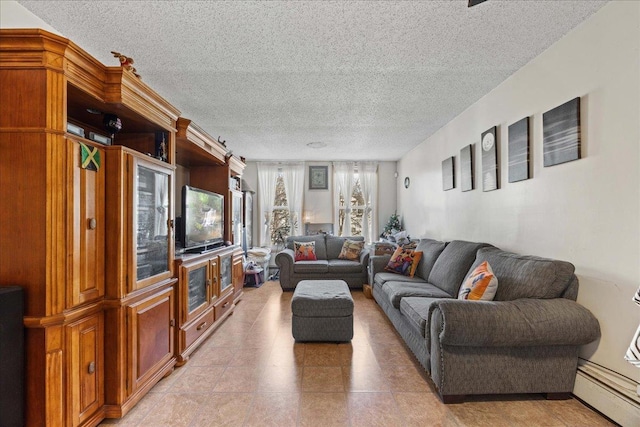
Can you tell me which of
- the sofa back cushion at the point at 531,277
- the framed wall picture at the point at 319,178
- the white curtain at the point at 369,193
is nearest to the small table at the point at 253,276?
the framed wall picture at the point at 319,178

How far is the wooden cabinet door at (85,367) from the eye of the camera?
5.14 ft

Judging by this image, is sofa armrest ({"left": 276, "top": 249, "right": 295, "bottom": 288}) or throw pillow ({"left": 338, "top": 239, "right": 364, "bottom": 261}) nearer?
sofa armrest ({"left": 276, "top": 249, "right": 295, "bottom": 288})

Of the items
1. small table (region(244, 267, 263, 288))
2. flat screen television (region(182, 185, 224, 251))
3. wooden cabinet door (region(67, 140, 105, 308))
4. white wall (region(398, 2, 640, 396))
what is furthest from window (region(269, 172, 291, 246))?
wooden cabinet door (region(67, 140, 105, 308))

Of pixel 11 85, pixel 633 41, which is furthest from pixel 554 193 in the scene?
pixel 11 85

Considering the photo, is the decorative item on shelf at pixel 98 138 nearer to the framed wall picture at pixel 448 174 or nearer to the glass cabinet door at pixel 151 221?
the glass cabinet door at pixel 151 221

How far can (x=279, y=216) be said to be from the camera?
687 cm

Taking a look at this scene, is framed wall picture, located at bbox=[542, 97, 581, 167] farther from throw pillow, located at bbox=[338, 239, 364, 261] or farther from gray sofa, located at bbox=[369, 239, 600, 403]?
throw pillow, located at bbox=[338, 239, 364, 261]

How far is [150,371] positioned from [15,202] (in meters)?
1.35

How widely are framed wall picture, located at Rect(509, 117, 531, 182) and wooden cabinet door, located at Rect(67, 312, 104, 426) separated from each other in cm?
329

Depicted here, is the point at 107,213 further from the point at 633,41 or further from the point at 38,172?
the point at 633,41

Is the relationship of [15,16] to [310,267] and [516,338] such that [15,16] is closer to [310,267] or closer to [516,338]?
[516,338]

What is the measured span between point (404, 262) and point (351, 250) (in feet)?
5.39

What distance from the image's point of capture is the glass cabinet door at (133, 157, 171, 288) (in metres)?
2.02

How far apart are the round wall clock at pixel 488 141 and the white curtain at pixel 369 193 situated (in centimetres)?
364
